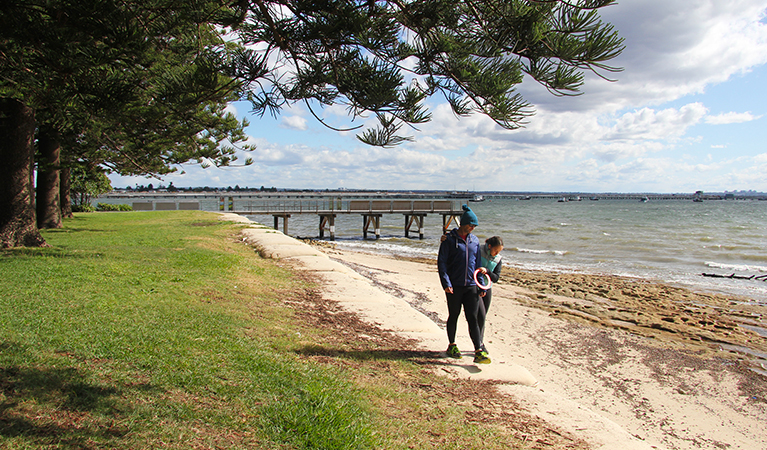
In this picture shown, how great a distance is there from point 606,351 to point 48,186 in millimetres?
17802

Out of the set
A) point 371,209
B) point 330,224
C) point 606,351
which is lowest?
point 606,351

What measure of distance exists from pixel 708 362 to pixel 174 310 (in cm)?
930

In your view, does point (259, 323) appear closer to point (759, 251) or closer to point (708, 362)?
point (708, 362)

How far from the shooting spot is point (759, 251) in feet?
86.6

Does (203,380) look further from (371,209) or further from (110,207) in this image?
(110,207)

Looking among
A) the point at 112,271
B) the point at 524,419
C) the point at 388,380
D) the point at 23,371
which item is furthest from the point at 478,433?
the point at 112,271

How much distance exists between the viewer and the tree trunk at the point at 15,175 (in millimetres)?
9570

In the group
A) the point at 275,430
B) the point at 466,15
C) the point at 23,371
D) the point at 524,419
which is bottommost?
the point at 524,419

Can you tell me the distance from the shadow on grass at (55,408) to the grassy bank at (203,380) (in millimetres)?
10

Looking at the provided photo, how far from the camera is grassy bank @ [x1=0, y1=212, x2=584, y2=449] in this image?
10.2 ft

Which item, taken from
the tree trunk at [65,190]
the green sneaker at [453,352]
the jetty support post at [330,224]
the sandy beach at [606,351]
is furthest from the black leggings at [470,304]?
the jetty support post at [330,224]

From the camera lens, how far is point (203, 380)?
3.81m

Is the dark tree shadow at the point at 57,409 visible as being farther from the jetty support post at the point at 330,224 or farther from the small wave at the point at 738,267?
the jetty support post at the point at 330,224

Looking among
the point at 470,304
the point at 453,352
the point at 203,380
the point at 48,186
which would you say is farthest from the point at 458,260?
the point at 48,186
